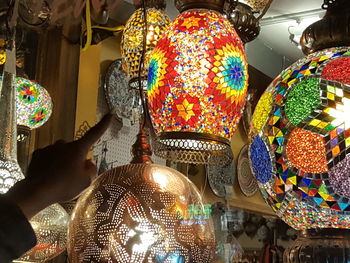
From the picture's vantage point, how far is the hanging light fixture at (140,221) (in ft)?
3.05

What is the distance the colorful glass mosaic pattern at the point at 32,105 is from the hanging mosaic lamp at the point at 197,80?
36.5 inches

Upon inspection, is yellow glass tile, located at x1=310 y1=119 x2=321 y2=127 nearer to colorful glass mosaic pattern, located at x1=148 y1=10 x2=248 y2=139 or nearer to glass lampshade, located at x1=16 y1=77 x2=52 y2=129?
colorful glass mosaic pattern, located at x1=148 y1=10 x2=248 y2=139

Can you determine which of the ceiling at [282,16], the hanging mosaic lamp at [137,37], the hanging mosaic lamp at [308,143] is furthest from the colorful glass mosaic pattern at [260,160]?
the ceiling at [282,16]

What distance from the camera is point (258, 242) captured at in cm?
559

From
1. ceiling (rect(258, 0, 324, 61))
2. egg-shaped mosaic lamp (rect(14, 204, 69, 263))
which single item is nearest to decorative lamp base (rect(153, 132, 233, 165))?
egg-shaped mosaic lamp (rect(14, 204, 69, 263))

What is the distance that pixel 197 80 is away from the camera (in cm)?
112

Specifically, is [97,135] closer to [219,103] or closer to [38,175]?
[38,175]

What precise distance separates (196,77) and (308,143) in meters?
0.38

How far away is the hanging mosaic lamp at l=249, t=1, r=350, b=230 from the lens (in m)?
0.78

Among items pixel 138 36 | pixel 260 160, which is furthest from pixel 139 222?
pixel 138 36

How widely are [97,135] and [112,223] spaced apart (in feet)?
0.68

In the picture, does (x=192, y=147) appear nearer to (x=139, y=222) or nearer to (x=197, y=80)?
(x=197, y=80)

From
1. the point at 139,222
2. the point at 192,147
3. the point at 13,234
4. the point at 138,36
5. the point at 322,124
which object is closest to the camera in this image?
the point at 13,234

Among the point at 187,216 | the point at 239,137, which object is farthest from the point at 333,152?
the point at 239,137
